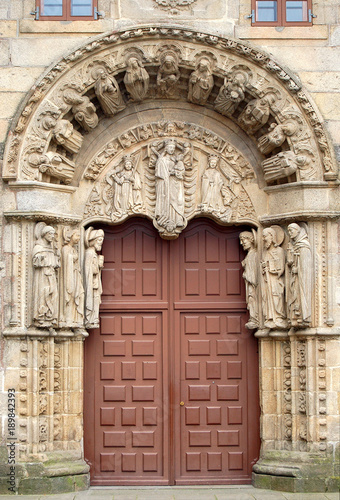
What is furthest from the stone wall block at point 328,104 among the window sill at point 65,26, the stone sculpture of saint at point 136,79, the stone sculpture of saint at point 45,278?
the stone sculpture of saint at point 45,278

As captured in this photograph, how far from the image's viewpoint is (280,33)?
10094mm

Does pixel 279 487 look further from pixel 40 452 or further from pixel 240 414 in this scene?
pixel 40 452

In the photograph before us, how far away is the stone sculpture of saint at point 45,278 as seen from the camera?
959 cm

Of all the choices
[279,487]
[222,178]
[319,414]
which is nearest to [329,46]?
[222,178]

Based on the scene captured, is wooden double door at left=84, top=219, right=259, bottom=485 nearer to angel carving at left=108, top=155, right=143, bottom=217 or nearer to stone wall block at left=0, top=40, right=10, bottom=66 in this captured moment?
angel carving at left=108, top=155, right=143, bottom=217

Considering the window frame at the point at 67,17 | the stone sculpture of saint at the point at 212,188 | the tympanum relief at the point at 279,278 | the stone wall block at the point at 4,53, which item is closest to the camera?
the tympanum relief at the point at 279,278

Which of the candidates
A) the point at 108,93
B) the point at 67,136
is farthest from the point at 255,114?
the point at 67,136

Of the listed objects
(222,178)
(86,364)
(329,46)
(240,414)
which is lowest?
(240,414)

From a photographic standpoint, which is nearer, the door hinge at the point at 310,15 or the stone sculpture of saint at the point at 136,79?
the stone sculpture of saint at the point at 136,79

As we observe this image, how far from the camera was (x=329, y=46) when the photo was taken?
10.1m

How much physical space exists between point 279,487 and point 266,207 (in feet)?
11.0

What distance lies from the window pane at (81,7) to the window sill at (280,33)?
1.80 m

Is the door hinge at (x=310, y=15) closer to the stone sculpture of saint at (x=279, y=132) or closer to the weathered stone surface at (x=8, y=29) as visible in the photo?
the stone sculpture of saint at (x=279, y=132)

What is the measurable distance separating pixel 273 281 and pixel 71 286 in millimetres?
2400
